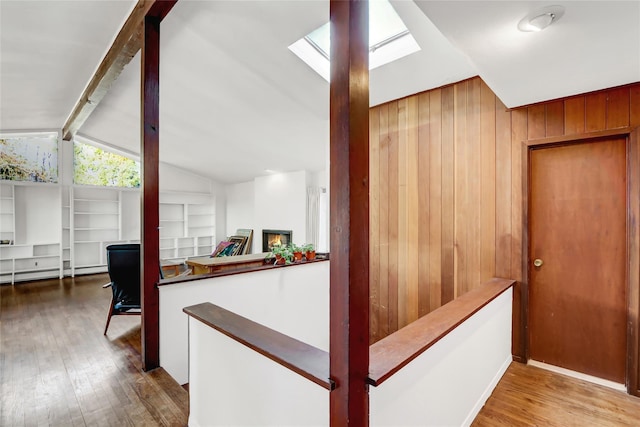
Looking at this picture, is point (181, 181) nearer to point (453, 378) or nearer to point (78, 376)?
point (78, 376)

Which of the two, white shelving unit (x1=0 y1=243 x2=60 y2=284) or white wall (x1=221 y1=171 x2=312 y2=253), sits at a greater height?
white wall (x1=221 y1=171 x2=312 y2=253)

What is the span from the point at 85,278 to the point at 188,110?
14.4ft

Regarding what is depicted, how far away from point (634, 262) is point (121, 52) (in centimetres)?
465

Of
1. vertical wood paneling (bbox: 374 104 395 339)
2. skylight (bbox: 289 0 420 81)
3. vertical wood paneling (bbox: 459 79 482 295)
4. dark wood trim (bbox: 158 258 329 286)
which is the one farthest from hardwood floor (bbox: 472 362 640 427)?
skylight (bbox: 289 0 420 81)

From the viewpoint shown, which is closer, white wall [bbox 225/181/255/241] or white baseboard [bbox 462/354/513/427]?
white baseboard [bbox 462/354/513/427]

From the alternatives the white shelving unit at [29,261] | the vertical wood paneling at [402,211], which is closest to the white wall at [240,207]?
the white shelving unit at [29,261]

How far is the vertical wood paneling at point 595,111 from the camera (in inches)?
86.3

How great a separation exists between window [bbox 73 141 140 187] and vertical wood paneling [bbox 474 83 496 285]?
791 cm

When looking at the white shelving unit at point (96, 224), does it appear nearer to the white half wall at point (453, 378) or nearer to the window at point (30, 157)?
the window at point (30, 157)

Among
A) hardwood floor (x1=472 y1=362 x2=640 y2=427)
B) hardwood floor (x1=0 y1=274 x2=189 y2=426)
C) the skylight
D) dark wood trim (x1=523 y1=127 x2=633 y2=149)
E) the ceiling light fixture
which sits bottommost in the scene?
hardwood floor (x1=472 y1=362 x2=640 y2=427)

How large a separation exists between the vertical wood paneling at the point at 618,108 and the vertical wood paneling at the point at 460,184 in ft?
3.14

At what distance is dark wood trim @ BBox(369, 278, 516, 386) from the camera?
3.76ft

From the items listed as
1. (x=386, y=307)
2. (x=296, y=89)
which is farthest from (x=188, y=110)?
(x=386, y=307)

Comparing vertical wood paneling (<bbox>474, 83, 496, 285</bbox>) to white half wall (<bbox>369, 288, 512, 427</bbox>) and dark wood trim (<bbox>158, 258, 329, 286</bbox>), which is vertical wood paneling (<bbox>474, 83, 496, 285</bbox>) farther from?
dark wood trim (<bbox>158, 258, 329, 286</bbox>)
